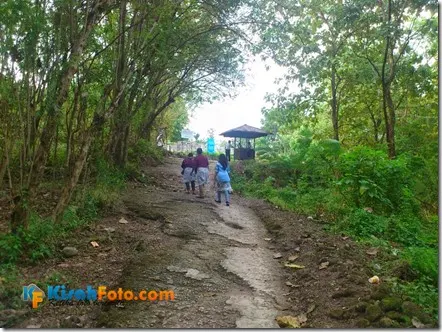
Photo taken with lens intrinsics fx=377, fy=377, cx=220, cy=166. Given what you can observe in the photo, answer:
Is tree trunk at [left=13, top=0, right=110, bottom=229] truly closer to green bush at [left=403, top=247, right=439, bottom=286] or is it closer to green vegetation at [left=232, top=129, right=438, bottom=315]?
green vegetation at [left=232, top=129, right=438, bottom=315]

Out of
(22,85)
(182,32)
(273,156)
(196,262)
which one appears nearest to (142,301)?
(196,262)

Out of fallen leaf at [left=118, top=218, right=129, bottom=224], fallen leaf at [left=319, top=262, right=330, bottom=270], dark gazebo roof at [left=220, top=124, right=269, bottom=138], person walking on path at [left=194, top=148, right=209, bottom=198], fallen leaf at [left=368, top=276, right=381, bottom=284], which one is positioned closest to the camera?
fallen leaf at [left=368, top=276, right=381, bottom=284]

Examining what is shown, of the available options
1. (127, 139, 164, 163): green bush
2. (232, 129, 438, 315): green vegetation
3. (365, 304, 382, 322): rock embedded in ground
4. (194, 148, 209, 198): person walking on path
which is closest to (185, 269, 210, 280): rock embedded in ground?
(365, 304, 382, 322): rock embedded in ground

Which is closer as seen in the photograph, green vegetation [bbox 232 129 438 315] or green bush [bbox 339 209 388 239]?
green vegetation [bbox 232 129 438 315]

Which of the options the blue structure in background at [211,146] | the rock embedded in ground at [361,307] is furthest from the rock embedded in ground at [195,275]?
the blue structure in background at [211,146]

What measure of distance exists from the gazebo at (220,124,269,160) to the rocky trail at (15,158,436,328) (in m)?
11.2

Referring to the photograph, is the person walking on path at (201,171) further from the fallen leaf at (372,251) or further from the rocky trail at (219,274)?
the fallen leaf at (372,251)

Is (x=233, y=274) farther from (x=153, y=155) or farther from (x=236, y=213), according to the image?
(x=153, y=155)

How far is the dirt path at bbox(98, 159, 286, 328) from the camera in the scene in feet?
12.0

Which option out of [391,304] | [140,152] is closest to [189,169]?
[140,152]

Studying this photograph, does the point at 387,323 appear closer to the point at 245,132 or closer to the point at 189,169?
the point at 189,169

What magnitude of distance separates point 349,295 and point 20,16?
16.3ft

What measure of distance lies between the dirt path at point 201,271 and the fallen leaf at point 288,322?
8cm

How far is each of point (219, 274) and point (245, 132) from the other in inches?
571
